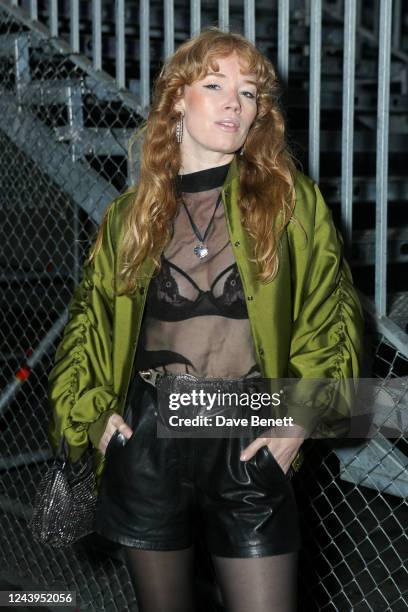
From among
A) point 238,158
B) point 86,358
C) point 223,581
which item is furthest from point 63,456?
point 238,158

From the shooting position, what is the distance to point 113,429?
299 cm

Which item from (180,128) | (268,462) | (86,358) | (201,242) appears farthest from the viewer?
(86,358)

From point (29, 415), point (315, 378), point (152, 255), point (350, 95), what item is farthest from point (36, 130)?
point (29, 415)

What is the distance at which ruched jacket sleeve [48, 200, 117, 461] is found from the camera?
310cm

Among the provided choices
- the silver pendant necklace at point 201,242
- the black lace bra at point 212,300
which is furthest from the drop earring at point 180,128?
the black lace bra at point 212,300

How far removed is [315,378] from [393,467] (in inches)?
41.2

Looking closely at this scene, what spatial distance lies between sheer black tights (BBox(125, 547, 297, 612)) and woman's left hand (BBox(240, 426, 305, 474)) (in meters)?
0.27

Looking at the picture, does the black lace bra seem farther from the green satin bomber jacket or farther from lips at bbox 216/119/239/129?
lips at bbox 216/119/239/129

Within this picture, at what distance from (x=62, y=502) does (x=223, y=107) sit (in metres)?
1.35

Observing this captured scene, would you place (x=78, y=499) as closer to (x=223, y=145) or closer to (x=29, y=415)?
(x=223, y=145)

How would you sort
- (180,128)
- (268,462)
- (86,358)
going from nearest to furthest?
(268,462) < (180,128) < (86,358)

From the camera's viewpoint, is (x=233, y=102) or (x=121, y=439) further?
(x=121, y=439)

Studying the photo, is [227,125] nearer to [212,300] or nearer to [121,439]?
[212,300]

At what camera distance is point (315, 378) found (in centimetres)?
280
